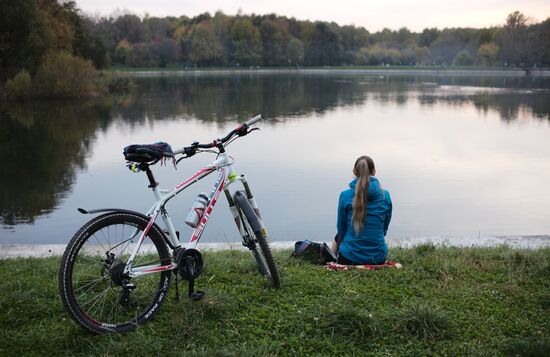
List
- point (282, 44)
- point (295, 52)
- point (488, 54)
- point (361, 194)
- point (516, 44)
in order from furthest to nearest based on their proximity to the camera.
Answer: point (282, 44) < point (295, 52) < point (488, 54) < point (516, 44) < point (361, 194)

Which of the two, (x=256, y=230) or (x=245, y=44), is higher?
(x=245, y=44)

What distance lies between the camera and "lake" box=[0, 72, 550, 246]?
9820 mm

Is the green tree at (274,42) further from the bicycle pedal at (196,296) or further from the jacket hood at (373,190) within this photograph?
the bicycle pedal at (196,296)

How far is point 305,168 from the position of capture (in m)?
14.6

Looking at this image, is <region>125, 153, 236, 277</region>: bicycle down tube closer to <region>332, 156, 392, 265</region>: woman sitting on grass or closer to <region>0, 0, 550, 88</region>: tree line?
<region>332, 156, 392, 265</region>: woman sitting on grass

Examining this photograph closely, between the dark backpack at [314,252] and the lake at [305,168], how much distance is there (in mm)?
1938

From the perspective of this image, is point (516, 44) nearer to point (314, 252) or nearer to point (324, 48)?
point (324, 48)

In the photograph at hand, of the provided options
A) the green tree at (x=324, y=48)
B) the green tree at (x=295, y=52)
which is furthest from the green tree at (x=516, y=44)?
the green tree at (x=295, y=52)

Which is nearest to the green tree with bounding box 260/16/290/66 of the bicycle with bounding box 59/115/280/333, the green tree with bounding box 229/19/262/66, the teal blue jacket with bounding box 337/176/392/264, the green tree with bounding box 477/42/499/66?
the green tree with bounding box 229/19/262/66

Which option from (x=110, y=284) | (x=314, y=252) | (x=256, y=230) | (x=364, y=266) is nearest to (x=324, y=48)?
(x=314, y=252)

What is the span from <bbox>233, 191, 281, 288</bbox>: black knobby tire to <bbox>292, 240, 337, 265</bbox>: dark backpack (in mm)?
1002

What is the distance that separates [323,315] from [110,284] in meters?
1.46

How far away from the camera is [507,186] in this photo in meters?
12.8

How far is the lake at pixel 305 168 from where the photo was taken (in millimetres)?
9820
